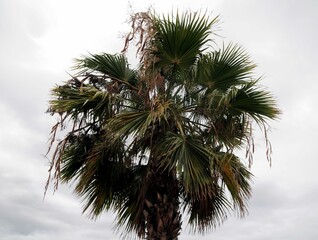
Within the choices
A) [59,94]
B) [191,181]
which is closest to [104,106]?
[59,94]

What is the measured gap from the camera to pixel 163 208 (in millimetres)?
7477

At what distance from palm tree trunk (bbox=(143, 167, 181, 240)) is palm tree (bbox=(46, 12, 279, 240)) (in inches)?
0.6

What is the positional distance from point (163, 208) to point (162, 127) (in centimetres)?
136

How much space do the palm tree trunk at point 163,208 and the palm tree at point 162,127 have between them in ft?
0.05

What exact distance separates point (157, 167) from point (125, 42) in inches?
84.8

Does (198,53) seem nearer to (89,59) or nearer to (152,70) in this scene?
(152,70)

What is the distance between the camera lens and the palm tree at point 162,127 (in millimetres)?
7430

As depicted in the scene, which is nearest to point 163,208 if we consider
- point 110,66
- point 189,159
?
point 189,159

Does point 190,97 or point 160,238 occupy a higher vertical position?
point 190,97

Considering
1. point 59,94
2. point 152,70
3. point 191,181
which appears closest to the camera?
point 191,181

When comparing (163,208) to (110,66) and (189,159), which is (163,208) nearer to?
(189,159)

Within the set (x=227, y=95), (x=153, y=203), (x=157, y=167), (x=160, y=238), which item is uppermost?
(x=227, y=95)

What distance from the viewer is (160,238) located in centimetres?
736

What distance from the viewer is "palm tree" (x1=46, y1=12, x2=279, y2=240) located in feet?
24.4
